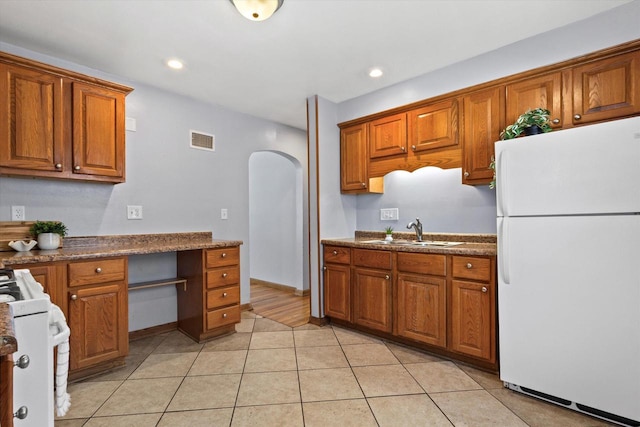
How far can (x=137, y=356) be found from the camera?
2625mm

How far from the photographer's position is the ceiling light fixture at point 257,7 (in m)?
1.84

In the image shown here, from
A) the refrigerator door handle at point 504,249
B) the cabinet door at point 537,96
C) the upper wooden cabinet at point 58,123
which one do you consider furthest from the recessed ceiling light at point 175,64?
the refrigerator door handle at point 504,249

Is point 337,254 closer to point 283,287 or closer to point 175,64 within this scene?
point 283,287

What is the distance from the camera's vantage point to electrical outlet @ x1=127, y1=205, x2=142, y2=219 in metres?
2.98

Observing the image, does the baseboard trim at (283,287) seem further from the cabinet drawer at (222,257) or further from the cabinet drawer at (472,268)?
the cabinet drawer at (472,268)

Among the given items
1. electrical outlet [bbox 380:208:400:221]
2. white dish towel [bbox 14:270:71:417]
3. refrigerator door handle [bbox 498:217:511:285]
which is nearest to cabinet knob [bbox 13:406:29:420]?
white dish towel [bbox 14:270:71:417]

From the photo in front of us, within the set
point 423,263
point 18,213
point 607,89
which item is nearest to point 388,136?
point 423,263

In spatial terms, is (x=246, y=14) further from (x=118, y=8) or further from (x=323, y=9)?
(x=118, y=8)

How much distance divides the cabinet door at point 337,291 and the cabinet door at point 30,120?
2439mm

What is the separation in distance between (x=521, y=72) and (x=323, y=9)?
156 centimetres

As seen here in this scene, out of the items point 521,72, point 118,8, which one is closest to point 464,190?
point 521,72

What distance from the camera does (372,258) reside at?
2.93m

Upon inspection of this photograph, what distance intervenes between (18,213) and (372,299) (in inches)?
115

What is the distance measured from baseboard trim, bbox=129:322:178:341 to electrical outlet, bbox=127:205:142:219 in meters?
1.09
